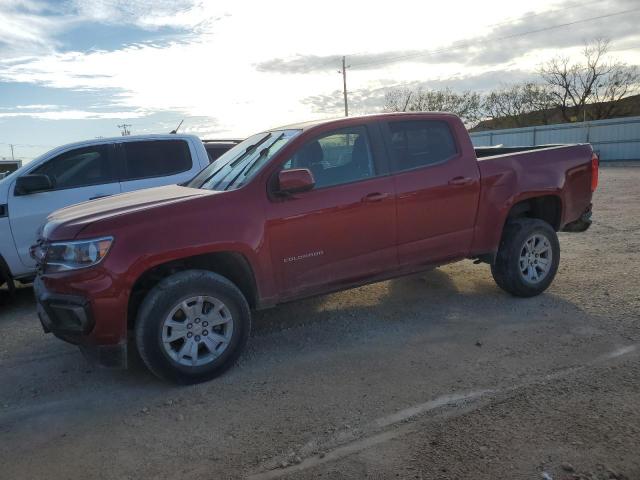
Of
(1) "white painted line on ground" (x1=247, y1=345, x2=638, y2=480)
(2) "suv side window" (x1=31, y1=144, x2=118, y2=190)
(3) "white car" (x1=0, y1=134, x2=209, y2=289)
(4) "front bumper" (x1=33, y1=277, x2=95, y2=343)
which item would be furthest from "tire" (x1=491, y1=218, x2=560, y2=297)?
(2) "suv side window" (x1=31, y1=144, x2=118, y2=190)

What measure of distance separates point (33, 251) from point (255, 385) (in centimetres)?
216

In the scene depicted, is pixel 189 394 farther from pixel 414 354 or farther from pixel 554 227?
pixel 554 227

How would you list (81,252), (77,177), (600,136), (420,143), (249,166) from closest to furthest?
1. (81,252)
2. (249,166)
3. (420,143)
4. (77,177)
5. (600,136)

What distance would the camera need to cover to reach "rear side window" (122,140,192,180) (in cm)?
689

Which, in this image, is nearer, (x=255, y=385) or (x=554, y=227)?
(x=255, y=385)

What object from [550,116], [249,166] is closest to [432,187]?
[249,166]

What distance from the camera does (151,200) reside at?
166 inches

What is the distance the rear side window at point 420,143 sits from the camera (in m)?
4.82

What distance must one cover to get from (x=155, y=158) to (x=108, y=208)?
10.2 feet

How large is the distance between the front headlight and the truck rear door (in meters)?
2.45

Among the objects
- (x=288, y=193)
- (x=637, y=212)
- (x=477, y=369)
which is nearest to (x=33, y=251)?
(x=288, y=193)

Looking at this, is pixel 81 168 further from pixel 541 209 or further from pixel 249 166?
pixel 541 209

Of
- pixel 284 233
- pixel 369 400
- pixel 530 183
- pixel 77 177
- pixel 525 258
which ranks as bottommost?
pixel 369 400

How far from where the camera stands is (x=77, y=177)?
654 centimetres
